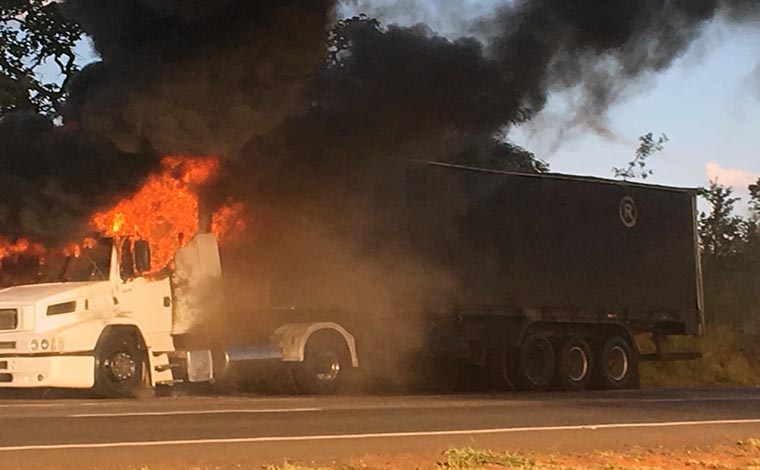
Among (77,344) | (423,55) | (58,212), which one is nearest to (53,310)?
(77,344)

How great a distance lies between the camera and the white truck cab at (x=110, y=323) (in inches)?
723

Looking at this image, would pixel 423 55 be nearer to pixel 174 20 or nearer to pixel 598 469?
pixel 174 20

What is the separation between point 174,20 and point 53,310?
5.35 metres

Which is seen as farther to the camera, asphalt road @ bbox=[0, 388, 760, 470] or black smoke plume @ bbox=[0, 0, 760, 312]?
black smoke plume @ bbox=[0, 0, 760, 312]

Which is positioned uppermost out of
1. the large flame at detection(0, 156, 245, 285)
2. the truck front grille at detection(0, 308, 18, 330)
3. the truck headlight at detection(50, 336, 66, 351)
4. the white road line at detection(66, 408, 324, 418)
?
the large flame at detection(0, 156, 245, 285)

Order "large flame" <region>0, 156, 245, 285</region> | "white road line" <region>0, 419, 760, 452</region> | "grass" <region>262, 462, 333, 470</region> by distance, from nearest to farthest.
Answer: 1. "grass" <region>262, 462, 333, 470</region>
2. "white road line" <region>0, 419, 760, 452</region>
3. "large flame" <region>0, 156, 245, 285</region>

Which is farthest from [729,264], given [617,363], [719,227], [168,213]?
[168,213]

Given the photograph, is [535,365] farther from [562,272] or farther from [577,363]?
[562,272]

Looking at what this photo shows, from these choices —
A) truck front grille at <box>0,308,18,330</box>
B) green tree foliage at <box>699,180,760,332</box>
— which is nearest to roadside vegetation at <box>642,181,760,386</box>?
green tree foliage at <box>699,180,760,332</box>

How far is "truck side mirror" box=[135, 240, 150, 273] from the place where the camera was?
1930cm

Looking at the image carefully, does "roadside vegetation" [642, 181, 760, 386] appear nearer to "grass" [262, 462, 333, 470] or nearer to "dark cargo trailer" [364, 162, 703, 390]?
"dark cargo trailer" [364, 162, 703, 390]

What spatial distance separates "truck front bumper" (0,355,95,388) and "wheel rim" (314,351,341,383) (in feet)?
14.3

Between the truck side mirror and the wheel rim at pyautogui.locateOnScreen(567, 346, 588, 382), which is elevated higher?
the truck side mirror

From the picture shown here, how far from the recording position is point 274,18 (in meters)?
21.1
